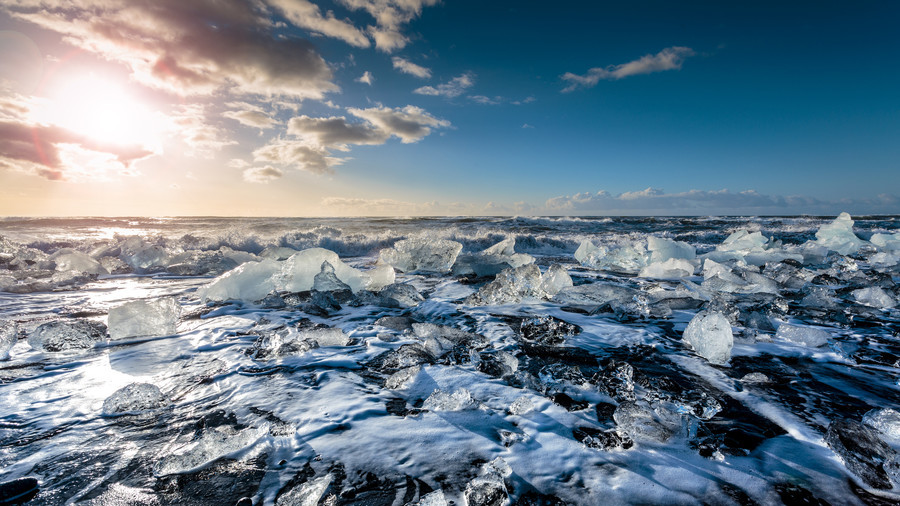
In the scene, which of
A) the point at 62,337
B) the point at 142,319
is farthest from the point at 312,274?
the point at 62,337

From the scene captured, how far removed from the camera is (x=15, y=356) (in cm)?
244

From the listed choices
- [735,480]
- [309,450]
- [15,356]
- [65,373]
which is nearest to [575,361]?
[735,480]

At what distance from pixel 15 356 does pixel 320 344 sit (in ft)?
6.59

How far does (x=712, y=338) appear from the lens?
233cm

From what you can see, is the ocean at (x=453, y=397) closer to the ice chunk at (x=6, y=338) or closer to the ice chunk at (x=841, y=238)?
the ice chunk at (x=6, y=338)

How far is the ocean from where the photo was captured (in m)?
1.26

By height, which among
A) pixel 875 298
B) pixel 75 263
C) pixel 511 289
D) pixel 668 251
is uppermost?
pixel 75 263

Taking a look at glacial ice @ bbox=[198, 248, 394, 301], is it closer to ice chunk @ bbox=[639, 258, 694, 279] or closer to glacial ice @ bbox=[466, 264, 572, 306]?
glacial ice @ bbox=[466, 264, 572, 306]

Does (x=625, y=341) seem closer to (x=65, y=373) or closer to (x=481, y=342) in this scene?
(x=481, y=342)

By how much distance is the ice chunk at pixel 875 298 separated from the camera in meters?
3.54

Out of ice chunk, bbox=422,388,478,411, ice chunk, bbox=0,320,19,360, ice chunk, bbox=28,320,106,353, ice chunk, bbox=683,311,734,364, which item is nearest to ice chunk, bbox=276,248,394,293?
ice chunk, bbox=28,320,106,353

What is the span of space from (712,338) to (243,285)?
4.34m

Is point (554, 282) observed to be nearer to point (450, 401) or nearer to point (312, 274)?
point (450, 401)

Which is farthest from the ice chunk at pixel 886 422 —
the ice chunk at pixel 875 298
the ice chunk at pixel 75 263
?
the ice chunk at pixel 75 263
